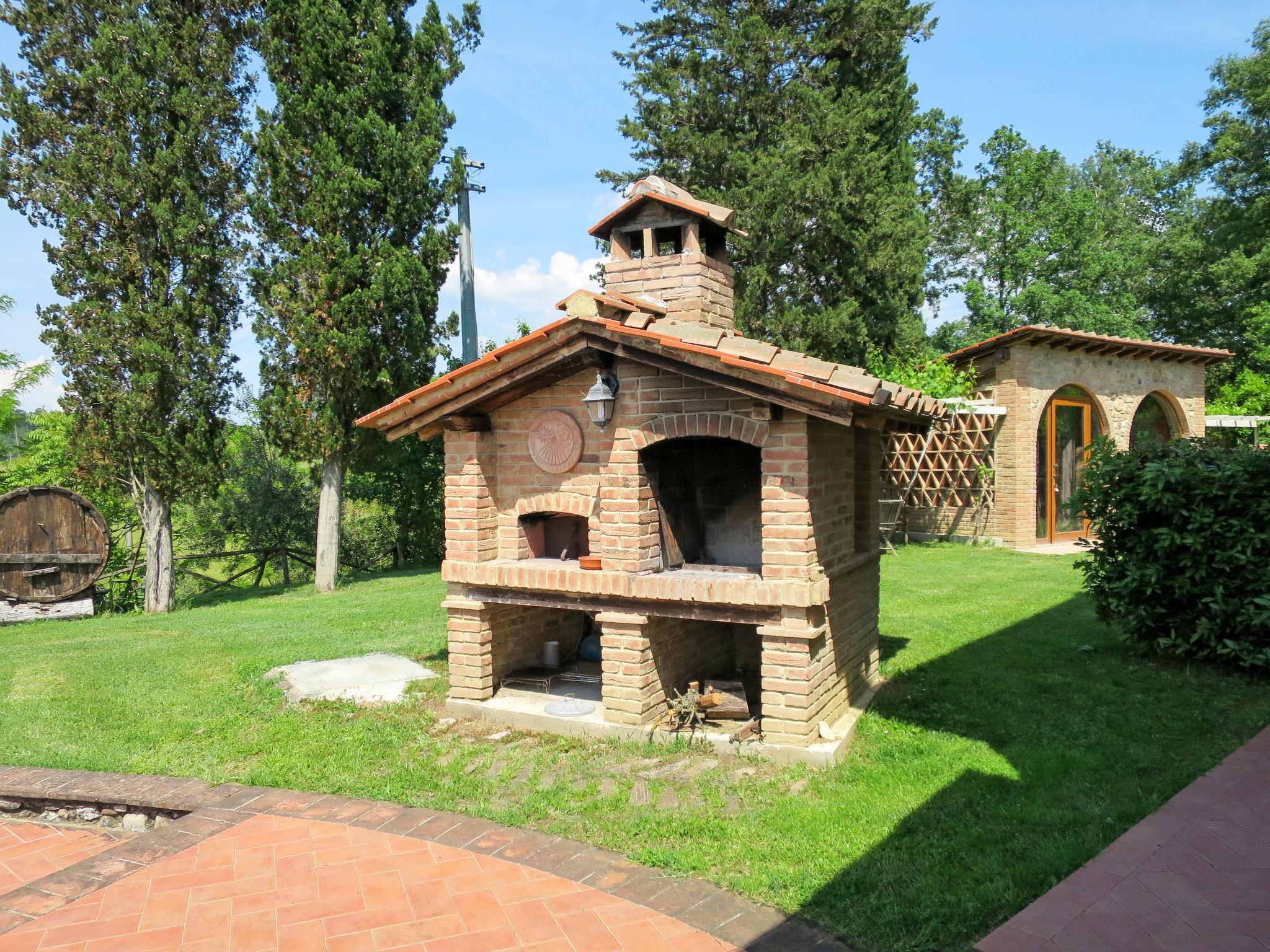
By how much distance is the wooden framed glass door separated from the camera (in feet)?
54.4

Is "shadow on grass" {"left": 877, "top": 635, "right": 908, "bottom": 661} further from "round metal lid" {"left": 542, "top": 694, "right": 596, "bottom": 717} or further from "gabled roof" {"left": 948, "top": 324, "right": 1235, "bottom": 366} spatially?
"gabled roof" {"left": 948, "top": 324, "right": 1235, "bottom": 366}

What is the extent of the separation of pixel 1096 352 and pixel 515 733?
49.4ft

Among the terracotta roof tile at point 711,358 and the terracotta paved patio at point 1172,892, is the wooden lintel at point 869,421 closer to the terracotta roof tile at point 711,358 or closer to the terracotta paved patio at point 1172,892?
the terracotta roof tile at point 711,358

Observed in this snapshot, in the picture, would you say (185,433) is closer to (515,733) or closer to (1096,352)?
(515,733)

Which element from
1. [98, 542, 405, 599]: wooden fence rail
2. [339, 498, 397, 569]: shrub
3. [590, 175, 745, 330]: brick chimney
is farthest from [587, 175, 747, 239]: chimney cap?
[339, 498, 397, 569]: shrub

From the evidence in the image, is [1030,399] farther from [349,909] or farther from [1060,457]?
[349,909]

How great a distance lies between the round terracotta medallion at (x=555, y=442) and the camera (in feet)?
21.7

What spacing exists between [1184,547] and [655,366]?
202 inches

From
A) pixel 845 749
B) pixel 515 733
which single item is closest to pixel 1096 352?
pixel 845 749

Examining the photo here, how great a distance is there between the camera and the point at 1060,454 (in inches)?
666

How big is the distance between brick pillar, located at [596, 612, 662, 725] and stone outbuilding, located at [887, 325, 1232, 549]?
1175 centimetres

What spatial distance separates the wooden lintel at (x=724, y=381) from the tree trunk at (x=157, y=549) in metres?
10.6

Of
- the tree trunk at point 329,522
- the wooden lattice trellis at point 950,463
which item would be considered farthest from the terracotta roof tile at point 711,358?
the wooden lattice trellis at point 950,463

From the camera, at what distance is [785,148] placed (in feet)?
54.6
